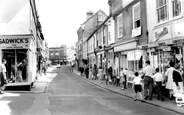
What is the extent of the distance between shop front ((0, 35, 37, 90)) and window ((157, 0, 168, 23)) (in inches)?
330

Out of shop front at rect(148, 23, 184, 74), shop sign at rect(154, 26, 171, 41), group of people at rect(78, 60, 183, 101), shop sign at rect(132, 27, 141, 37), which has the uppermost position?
shop sign at rect(132, 27, 141, 37)

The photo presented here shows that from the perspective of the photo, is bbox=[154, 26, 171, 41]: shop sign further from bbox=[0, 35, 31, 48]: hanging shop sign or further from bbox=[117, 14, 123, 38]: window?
bbox=[0, 35, 31, 48]: hanging shop sign

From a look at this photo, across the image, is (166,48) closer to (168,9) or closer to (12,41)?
(168,9)

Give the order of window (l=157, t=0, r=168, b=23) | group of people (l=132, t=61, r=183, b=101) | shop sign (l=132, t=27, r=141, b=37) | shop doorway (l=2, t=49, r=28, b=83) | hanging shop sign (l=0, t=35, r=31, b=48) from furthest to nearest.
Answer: shop sign (l=132, t=27, r=141, b=37) < shop doorway (l=2, t=49, r=28, b=83) < hanging shop sign (l=0, t=35, r=31, b=48) < window (l=157, t=0, r=168, b=23) < group of people (l=132, t=61, r=183, b=101)

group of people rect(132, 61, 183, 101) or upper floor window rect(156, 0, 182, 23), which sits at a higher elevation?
upper floor window rect(156, 0, 182, 23)

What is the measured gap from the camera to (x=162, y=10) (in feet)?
43.5

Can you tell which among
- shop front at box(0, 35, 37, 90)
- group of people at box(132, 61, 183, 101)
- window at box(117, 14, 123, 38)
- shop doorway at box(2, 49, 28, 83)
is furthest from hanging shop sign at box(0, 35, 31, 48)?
window at box(117, 14, 123, 38)

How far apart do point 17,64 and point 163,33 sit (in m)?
9.91

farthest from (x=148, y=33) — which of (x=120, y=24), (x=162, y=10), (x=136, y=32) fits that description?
(x=120, y=24)

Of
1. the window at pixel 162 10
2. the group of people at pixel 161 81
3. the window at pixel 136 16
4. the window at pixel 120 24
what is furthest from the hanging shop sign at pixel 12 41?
the window at pixel 120 24

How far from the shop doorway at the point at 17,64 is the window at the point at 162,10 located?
9.12 m

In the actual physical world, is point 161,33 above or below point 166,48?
above

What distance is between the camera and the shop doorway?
1541 centimetres

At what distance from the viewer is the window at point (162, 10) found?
12.9m
